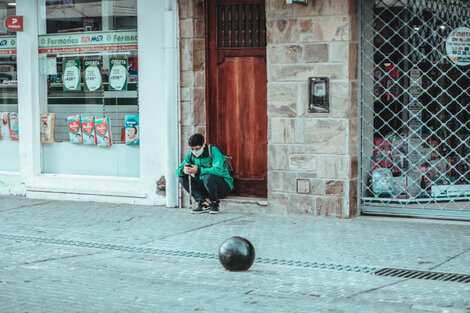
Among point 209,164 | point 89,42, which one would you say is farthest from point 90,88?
point 209,164

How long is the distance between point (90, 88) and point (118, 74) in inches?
21.8

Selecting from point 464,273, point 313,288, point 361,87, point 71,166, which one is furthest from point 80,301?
point 71,166

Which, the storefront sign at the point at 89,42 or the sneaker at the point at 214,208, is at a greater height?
the storefront sign at the point at 89,42

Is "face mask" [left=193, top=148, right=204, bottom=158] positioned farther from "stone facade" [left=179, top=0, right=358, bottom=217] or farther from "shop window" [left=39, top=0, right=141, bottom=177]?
"shop window" [left=39, top=0, right=141, bottom=177]

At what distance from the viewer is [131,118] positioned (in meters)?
12.2

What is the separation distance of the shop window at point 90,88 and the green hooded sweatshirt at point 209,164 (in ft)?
4.17

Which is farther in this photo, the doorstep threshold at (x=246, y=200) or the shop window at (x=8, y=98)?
the shop window at (x=8, y=98)

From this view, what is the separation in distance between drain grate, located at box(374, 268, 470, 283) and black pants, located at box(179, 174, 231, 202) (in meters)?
3.78

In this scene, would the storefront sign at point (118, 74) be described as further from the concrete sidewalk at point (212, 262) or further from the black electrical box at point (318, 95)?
the black electrical box at point (318, 95)

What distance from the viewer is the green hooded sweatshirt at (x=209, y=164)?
36.2ft

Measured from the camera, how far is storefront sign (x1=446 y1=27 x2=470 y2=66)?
10516 millimetres

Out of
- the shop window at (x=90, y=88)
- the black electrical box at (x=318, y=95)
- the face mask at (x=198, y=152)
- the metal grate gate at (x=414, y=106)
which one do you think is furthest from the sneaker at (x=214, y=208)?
the metal grate gate at (x=414, y=106)

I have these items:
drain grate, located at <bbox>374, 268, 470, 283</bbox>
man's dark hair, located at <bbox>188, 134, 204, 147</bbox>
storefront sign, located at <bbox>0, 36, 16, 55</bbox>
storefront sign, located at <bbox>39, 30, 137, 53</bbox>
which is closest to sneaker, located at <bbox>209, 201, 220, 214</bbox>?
man's dark hair, located at <bbox>188, 134, 204, 147</bbox>

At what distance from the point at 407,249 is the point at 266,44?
371cm
